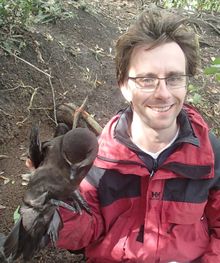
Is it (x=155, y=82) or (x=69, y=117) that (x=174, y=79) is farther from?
(x=69, y=117)

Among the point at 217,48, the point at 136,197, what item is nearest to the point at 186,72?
the point at 136,197

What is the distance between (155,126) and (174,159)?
20 centimetres

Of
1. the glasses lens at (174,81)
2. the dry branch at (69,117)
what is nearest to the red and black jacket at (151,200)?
the glasses lens at (174,81)

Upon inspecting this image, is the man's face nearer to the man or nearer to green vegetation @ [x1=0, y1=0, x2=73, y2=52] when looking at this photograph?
the man

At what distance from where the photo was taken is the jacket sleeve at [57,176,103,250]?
233 cm

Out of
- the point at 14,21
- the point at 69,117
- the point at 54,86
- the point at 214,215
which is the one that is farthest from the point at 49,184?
the point at 14,21

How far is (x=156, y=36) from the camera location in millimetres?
2287

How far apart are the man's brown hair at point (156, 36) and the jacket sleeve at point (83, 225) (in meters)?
0.64

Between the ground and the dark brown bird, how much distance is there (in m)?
0.69

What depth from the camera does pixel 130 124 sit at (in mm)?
2543

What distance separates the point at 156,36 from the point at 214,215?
3.40 ft

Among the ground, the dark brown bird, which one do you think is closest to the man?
the dark brown bird

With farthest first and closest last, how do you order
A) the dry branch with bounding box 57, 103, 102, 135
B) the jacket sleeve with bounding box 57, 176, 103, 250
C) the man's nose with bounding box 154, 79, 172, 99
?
1. the dry branch with bounding box 57, 103, 102, 135
2. the jacket sleeve with bounding box 57, 176, 103, 250
3. the man's nose with bounding box 154, 79, 172, 99

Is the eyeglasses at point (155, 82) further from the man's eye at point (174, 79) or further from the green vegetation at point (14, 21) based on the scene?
the green vegetation at point (14, 21)
